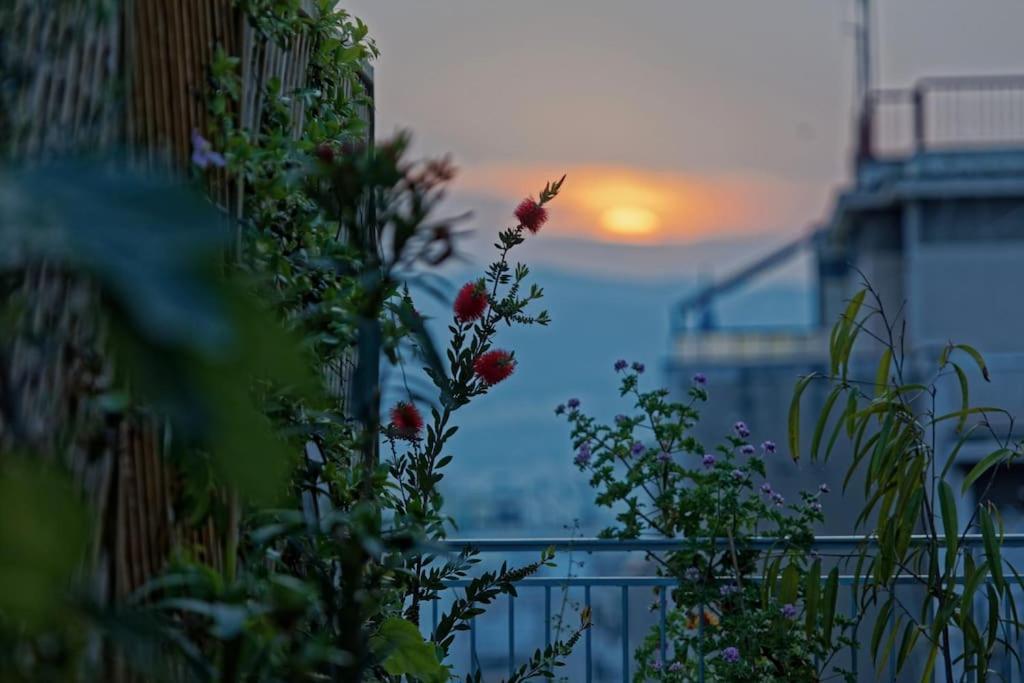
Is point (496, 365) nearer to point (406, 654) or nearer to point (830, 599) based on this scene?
point (406, 654)

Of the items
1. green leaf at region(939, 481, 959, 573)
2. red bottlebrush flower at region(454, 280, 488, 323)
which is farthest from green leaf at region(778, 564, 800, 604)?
red bottlebrush flower at region(454, 280, 488, 323)

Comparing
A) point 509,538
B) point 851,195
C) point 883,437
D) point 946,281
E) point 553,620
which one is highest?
point 851,195

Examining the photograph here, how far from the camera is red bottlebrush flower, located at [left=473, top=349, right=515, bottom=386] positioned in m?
3.11

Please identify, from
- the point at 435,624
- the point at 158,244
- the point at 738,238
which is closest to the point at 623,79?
the point at 435,624

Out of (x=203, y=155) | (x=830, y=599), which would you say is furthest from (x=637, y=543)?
(x=203, y=155)

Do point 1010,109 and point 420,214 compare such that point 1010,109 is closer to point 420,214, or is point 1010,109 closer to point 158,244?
point 420,214

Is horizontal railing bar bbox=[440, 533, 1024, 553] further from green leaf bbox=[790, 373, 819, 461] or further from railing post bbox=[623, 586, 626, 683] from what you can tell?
green leaf bbox=[790, 373, 819, 461]

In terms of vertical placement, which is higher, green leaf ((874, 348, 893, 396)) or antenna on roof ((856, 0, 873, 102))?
antenna on roof ((856, 0, 873, 102))

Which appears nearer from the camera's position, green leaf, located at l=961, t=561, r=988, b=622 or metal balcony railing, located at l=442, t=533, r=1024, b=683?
green leaf, located at l=961, t=561, r=988, b=622

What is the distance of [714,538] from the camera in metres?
3.59

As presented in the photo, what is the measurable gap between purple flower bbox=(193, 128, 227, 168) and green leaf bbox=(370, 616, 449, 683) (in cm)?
108

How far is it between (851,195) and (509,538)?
13.0 m

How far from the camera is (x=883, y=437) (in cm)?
331

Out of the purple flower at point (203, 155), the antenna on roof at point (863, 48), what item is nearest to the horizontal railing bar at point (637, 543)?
the purple flower at point (203, 155)
